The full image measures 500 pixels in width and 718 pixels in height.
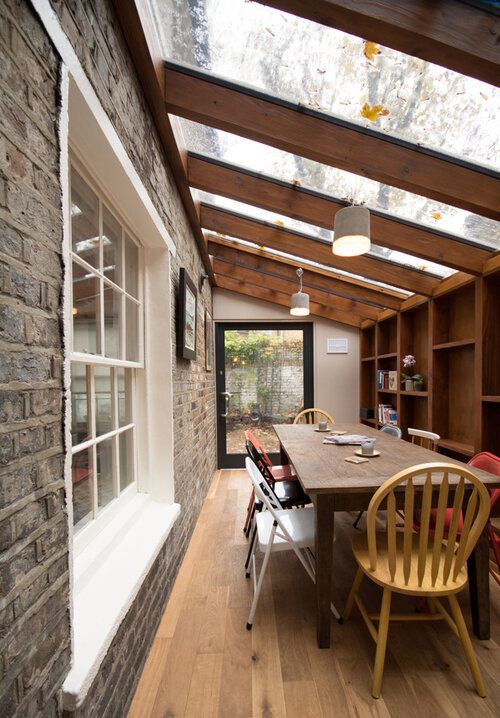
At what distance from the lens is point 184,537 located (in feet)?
7.47

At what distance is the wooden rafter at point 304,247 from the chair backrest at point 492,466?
5.36 ft

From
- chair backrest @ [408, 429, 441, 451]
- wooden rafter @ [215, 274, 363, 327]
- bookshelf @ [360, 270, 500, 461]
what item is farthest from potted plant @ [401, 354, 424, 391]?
wooden rafter @ [215, 274, 363, 327]

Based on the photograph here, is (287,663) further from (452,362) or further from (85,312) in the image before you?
(452,362)

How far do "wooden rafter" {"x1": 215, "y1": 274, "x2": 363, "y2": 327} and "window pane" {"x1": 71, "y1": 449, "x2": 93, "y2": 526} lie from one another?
3417 millimetres

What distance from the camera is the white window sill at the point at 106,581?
0.87 meters

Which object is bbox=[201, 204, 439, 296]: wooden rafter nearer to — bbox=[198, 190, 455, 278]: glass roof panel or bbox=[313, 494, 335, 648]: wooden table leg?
bbox=[198, 190, 455, 278]: glass roof panel

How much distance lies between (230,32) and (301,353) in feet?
12.3

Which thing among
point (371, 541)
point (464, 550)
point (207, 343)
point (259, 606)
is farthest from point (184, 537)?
point (207, 343)

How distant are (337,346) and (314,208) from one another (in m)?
2.72

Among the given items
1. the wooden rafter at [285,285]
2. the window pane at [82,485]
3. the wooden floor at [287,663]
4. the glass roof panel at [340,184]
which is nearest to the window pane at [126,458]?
the window pane at [82,485]

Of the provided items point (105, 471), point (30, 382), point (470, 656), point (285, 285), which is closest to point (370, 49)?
point (30, 382)

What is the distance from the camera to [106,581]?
118 cm

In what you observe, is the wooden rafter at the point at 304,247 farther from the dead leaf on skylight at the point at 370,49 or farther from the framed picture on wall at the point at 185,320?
the dead leaf on skylight at the point at 370,49

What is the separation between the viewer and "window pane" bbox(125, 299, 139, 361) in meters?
1.74
